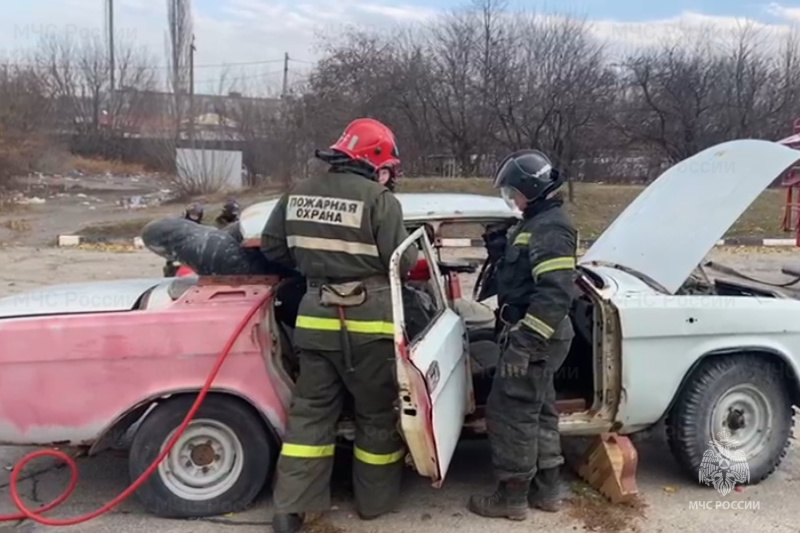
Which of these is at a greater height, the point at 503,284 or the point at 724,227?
the point at 724,227

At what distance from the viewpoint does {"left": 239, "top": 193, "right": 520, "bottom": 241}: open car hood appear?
13.9ft

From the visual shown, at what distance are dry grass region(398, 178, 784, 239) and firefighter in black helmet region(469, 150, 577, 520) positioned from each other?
1332 centimetres

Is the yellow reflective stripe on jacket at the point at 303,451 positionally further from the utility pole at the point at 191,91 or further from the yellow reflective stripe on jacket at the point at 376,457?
the utility pole at the point at 191,91

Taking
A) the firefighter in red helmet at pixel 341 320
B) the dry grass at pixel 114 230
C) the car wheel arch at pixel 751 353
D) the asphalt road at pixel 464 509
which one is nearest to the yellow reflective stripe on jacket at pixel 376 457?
the firefighter in red helmet at pixel 341 320

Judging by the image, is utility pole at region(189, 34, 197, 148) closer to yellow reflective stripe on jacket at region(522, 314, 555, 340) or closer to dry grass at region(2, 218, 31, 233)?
dry grass at region(2, 218, 31, 233)

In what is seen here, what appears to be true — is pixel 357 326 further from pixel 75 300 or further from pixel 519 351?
pixel 75 300

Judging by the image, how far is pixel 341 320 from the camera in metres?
3.79

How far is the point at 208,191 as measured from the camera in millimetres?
26391

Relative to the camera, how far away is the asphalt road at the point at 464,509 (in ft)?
12.9

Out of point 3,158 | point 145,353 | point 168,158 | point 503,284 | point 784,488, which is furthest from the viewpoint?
point 168,158

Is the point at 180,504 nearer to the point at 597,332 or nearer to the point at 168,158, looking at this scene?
the point at 597,332

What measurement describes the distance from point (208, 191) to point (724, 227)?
77.6 ft


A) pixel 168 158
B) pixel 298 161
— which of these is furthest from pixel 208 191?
pixel 168 158

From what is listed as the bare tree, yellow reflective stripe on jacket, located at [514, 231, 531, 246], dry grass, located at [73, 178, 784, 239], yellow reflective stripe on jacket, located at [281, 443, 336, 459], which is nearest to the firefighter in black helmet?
yellow reflective stripe on jacket, located at [514, 231, 531, 246]
